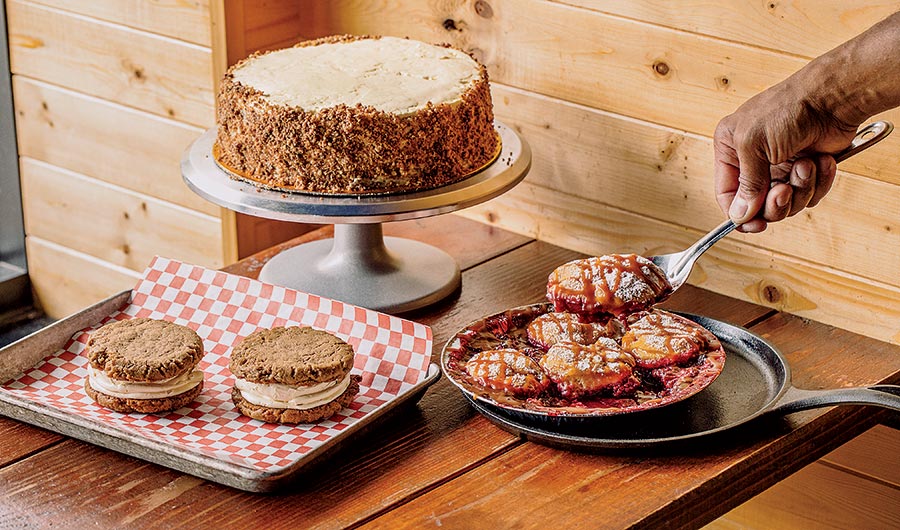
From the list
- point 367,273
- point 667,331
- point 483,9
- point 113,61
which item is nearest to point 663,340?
point 667,331

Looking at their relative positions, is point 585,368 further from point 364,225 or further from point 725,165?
point 364,225

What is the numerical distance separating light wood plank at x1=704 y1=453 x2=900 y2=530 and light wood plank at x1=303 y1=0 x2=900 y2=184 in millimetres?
422

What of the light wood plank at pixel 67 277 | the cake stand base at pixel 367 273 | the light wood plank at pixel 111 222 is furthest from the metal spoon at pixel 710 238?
the light wood plank at pixel 67 277

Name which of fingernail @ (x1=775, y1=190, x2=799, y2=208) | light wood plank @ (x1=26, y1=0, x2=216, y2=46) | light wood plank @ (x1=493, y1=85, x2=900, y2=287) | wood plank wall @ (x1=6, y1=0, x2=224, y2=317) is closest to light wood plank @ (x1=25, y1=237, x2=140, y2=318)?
wood plank wall @ (x1=6, y1=0, x2=224, y2=317)

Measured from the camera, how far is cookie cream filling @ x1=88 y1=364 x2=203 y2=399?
1187 mm

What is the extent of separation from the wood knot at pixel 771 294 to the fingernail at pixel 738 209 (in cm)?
26

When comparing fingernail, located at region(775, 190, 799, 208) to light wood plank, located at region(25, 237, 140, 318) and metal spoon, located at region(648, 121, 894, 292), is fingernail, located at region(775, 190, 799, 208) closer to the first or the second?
metal spoon, located at region(648, 121, 894, 292)

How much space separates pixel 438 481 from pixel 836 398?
40cm

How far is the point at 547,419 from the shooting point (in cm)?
116

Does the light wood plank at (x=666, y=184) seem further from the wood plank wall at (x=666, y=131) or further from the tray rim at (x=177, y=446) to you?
the tray rim at (x=177, y=446)

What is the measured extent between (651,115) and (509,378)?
530mm

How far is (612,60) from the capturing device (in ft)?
5.19

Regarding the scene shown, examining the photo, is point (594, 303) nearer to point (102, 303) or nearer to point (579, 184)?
point (579, 184)

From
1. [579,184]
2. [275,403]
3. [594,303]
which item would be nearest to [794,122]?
[594,303]
